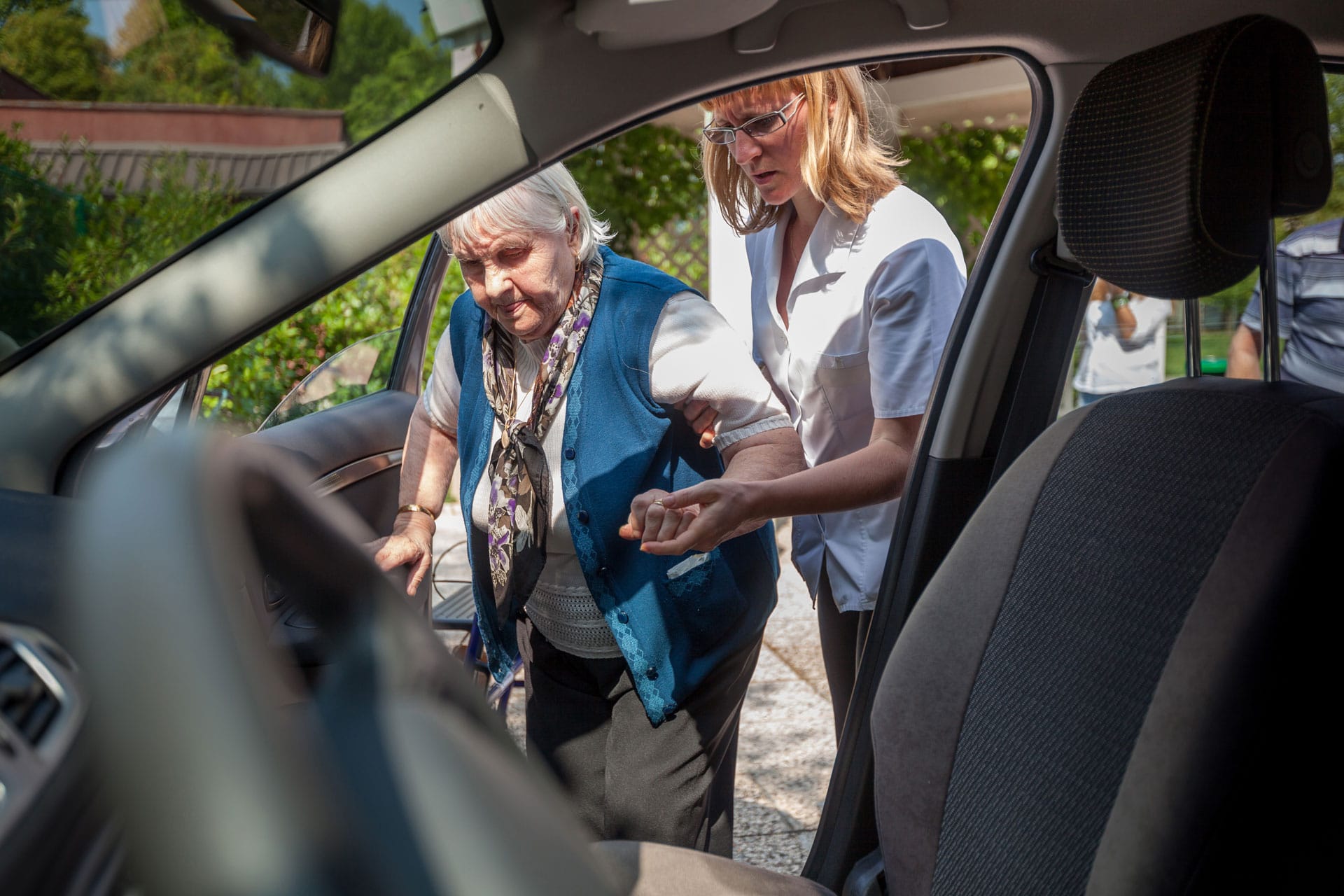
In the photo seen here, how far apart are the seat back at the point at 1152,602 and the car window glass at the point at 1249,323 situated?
0.11 metres

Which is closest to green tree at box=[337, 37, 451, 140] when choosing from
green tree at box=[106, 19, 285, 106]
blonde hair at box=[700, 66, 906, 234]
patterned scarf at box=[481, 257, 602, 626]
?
green tree at box=[106, 19, 285, 106]

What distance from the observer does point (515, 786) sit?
0.56 metres

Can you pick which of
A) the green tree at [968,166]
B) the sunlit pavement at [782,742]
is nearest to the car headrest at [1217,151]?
the sunlit pavement at [782,742]

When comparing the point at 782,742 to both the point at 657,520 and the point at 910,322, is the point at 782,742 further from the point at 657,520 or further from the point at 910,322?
the point at 657,520

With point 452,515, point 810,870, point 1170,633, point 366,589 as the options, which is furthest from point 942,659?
point 452,515

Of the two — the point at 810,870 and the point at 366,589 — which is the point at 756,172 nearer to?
the point at 810,870

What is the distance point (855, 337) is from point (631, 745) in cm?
80

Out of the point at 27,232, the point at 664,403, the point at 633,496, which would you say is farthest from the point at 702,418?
the point at 27,232

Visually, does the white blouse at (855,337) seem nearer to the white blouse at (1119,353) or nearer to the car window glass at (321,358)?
the car window glass at (321,358)

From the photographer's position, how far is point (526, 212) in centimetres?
184

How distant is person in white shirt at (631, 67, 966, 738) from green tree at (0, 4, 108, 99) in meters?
0.96

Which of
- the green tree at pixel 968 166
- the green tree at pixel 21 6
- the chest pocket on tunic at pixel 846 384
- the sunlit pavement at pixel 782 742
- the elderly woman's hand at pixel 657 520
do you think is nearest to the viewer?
the green tree at pixel 21 6

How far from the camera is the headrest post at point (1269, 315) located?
1.25 meters

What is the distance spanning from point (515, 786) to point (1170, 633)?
79 cm
